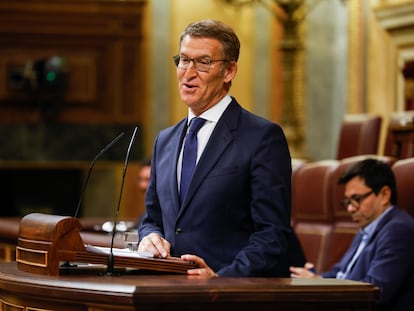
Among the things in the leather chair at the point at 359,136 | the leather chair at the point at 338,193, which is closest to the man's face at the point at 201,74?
the leather chair at the point at 338,193

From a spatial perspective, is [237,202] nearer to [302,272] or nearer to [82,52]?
[302,272]

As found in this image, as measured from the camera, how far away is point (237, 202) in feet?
8.45

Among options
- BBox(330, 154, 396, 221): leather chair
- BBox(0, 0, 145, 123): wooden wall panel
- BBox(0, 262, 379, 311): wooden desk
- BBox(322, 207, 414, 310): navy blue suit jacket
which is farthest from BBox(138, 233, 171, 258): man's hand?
BBox(0, 0, 145, 123): wooden wall panel

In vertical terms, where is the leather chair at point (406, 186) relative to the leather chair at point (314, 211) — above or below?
above

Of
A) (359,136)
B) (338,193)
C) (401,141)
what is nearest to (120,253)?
(338,193)

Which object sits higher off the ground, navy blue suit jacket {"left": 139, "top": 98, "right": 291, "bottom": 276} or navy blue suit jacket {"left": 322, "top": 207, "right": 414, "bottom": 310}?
navy blue suit jacket {"left": 139, "top": 98, "right": 291, "bottom": 276}

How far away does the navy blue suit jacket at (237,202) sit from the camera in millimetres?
2531

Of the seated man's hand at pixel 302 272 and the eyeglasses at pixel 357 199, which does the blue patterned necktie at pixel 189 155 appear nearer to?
the seated man's hand at pixel 302 272

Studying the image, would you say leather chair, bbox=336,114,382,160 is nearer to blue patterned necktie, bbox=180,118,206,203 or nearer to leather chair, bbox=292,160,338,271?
leather chair, bbox=292,160,338,271

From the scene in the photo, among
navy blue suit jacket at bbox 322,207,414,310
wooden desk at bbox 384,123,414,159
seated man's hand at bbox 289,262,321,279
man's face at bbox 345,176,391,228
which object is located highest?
wooden desk at bbox 384,123,414,159

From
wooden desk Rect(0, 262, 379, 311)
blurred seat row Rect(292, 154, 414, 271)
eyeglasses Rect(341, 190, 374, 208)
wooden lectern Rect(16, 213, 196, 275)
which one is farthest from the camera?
blurred seat row Rect(292, 154, 414, 271)

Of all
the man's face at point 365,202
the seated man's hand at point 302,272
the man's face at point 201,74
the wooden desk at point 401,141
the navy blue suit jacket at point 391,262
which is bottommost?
the seated man's hand at point 302,272

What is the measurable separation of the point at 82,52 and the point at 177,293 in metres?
6.37

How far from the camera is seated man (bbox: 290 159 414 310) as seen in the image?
141 inches
